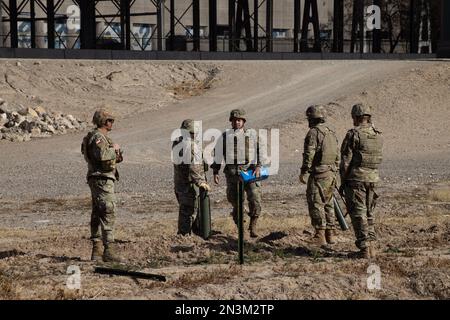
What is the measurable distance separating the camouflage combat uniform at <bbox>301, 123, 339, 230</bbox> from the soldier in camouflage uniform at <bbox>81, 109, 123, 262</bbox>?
258 centimetres

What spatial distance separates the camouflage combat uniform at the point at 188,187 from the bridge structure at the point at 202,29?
33.2 metres

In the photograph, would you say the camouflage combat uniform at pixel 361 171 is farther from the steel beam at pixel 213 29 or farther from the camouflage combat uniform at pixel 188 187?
the steel beam at pixel 213 29

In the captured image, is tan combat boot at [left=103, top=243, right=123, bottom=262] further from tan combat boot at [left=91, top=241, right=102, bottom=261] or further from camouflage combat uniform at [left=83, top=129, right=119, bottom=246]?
tan combat boot at [left=91, top=241, right=102, bottom=261]

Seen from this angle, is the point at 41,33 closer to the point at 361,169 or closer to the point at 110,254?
the point at 110,254

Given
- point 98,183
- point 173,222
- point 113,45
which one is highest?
point 113,45

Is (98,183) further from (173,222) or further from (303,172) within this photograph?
(173,222)

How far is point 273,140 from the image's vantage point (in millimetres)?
29125

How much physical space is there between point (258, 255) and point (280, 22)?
181 ft

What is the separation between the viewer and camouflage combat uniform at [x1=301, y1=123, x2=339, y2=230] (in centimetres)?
1191

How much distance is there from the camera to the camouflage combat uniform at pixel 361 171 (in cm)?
1121

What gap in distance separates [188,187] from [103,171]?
179 cm

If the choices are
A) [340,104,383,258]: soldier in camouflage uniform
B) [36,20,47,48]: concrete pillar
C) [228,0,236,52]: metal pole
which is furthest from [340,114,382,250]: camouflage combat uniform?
[36,20,47,48]: concrete pillar

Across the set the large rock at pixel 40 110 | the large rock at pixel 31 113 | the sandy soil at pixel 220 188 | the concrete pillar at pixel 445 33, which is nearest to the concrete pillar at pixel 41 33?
the sandy soil at pixel 220 188
